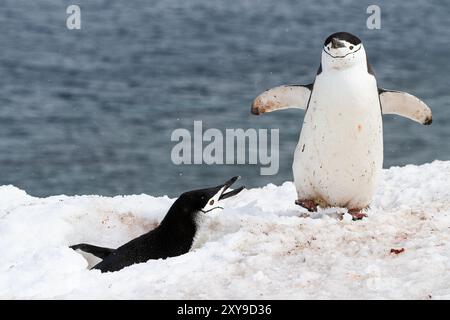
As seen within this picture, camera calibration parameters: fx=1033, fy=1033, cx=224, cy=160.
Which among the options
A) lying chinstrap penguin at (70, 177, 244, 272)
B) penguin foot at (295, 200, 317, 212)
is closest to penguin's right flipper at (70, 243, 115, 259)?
lying chinstrap penguin at (70, 177, 244, 272)

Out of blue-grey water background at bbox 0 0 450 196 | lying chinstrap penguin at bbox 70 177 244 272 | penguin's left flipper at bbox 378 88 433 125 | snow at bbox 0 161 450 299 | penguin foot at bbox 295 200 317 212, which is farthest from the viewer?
blue-grey water background at bbox 0 0 450 196

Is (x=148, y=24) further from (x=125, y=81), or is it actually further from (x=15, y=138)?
(x=15, y=138)

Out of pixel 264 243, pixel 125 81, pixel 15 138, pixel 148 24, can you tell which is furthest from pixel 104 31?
pixel 264 243

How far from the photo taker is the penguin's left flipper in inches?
269

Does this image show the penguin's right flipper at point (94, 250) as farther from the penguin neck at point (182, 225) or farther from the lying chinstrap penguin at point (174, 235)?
the penguin neck at point (182, 225)

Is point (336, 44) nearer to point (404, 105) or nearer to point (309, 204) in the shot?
point (404, 105)

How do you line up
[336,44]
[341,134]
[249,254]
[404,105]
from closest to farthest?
[249,254]
[336,44]
[341,134]
[404,105]

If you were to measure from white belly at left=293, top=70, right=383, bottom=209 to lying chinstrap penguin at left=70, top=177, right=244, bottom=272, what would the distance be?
0.66 metres

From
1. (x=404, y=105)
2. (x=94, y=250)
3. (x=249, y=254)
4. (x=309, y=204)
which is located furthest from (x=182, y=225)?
(x=404, y=105)

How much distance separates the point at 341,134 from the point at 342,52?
20.2 inches

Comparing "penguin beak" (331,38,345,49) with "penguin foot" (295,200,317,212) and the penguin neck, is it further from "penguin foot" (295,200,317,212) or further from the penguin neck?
the penguin neck

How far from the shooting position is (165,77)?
2628 centimetres

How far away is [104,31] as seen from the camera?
114ft
